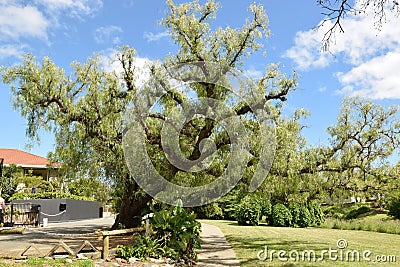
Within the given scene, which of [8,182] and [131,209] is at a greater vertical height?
[8,182]

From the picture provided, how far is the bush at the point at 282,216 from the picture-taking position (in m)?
20.7

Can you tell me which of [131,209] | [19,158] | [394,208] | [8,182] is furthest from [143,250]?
[19,158]

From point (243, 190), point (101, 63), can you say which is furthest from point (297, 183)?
point (101, 63)

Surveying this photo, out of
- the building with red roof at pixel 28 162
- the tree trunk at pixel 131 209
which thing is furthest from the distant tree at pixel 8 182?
the tree trunk at pixel 131 209

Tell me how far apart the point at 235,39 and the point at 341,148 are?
5817 millimetres

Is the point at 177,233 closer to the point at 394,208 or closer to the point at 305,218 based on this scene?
the point at 305,218

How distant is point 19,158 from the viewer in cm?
3281

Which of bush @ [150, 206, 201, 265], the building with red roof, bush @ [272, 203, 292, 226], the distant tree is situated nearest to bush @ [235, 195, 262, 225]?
bush @ [272, 203, 292, 226]

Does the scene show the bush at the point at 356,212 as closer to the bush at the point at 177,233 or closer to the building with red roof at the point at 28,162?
the bush at the point at 177,233

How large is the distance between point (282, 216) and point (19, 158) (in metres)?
22.6

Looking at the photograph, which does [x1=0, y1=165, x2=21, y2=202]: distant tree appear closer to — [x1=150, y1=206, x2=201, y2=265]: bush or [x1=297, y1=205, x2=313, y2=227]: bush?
[x1=297, y1=205, x2=313, y2=227]: bush

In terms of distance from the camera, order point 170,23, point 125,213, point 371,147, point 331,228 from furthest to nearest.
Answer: point 331,228 → point 371,147 → point 125,213 → point 170,23

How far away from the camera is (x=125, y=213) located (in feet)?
45.4

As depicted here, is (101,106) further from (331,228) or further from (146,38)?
(331,228)
